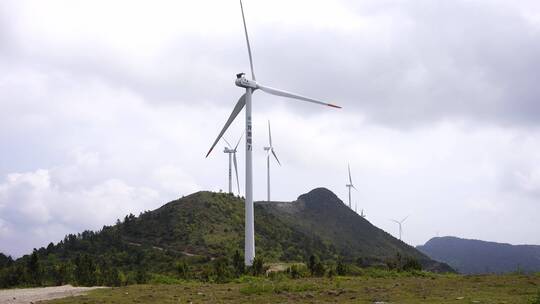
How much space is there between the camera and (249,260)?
181 feet

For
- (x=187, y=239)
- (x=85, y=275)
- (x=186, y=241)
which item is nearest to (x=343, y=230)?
(x=187, y=239)

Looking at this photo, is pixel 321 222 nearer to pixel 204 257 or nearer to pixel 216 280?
pixel 204 257

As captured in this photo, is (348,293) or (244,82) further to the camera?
(244,82)

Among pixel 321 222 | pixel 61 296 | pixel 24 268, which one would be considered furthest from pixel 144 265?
pixel 321 222

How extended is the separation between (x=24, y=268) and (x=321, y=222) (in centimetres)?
14990

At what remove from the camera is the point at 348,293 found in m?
25.6

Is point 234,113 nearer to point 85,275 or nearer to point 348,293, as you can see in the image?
point 85,275

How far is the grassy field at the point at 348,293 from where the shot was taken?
75.2 feet

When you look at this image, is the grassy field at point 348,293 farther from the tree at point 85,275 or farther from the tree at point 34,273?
the tree at point 34,273

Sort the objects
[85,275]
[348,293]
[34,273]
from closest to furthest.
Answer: [348,293]
[85,275]
[34,273]

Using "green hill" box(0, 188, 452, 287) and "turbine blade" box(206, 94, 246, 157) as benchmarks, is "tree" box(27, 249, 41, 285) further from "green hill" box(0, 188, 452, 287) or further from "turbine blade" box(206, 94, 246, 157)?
"green hill" box(0, 188, 452, 287)

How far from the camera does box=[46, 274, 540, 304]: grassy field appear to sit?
2291 centimetres

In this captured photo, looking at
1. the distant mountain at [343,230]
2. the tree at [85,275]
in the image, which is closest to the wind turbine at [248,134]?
the tree at [85,275]

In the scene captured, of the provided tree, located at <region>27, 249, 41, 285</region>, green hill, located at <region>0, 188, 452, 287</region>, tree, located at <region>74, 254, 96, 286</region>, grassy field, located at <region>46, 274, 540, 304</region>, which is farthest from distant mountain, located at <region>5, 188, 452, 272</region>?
grassy field, located at <region>46, 274, 540, 304</region>
